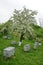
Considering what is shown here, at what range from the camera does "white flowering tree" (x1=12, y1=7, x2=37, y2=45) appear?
4060cm

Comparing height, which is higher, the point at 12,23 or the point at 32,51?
the point at 12,23

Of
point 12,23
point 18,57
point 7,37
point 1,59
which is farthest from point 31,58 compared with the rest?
point 7,37

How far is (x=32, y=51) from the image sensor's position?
36.4 metres

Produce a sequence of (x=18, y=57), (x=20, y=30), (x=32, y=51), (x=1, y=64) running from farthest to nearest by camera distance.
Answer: (x=20, y=30) → (x=32, y=51) → (x=18, y=57) → (x=1, y=64)

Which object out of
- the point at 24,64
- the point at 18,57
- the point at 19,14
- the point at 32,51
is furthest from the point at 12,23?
the point at 24,64

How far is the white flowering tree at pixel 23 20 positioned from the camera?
4060cm

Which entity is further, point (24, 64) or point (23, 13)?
point (23, 13)

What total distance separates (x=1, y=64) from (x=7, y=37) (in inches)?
845

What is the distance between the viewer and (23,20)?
41.0 m

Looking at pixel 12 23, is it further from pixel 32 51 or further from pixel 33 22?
pixel 32 51

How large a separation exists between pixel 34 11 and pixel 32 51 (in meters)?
10.2

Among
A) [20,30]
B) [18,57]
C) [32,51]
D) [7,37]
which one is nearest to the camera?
[18,57]

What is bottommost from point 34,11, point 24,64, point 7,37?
point 24,64

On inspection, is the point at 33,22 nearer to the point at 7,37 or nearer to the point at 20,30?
the point at 20,30
